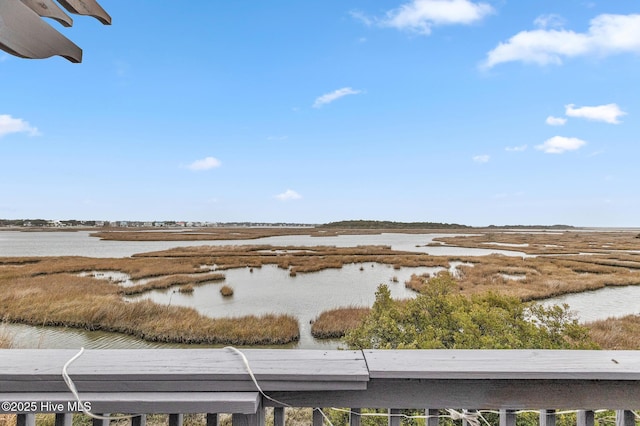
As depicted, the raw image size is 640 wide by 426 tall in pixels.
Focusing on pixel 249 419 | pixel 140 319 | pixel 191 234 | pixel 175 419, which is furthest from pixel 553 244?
pixel 191 234

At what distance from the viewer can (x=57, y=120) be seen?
655 inches

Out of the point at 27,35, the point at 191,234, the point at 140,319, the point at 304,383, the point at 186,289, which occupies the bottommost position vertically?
the point at 191,234

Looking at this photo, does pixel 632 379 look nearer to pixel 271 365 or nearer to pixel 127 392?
pixel 271 365

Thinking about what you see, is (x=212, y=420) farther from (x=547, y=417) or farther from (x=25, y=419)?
(x=547, y=417)

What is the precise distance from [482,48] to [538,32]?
4.06 metres

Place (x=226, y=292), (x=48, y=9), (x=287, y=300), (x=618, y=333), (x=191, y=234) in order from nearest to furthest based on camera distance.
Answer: (x=48, y=9), (x=618, y=333), (x=287, y=300), (x=226, y=292), (x=191, y=234)

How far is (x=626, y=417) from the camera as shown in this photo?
3.70 feet

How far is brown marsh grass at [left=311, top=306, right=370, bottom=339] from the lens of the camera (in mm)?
9750

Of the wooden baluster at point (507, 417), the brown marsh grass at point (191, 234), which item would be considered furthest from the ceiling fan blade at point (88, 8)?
the brown marsh grass at point (191, 234)

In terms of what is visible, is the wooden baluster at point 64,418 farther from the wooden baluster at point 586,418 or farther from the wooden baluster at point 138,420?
the wooden baluster at point 586,418

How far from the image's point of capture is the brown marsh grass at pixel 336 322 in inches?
384

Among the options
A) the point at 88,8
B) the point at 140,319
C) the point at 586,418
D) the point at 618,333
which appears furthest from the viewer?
the point at 140,319

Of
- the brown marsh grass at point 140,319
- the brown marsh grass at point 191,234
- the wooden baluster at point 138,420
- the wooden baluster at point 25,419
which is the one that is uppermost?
the wooden baluster at point 25,419

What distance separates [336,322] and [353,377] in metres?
9.74
